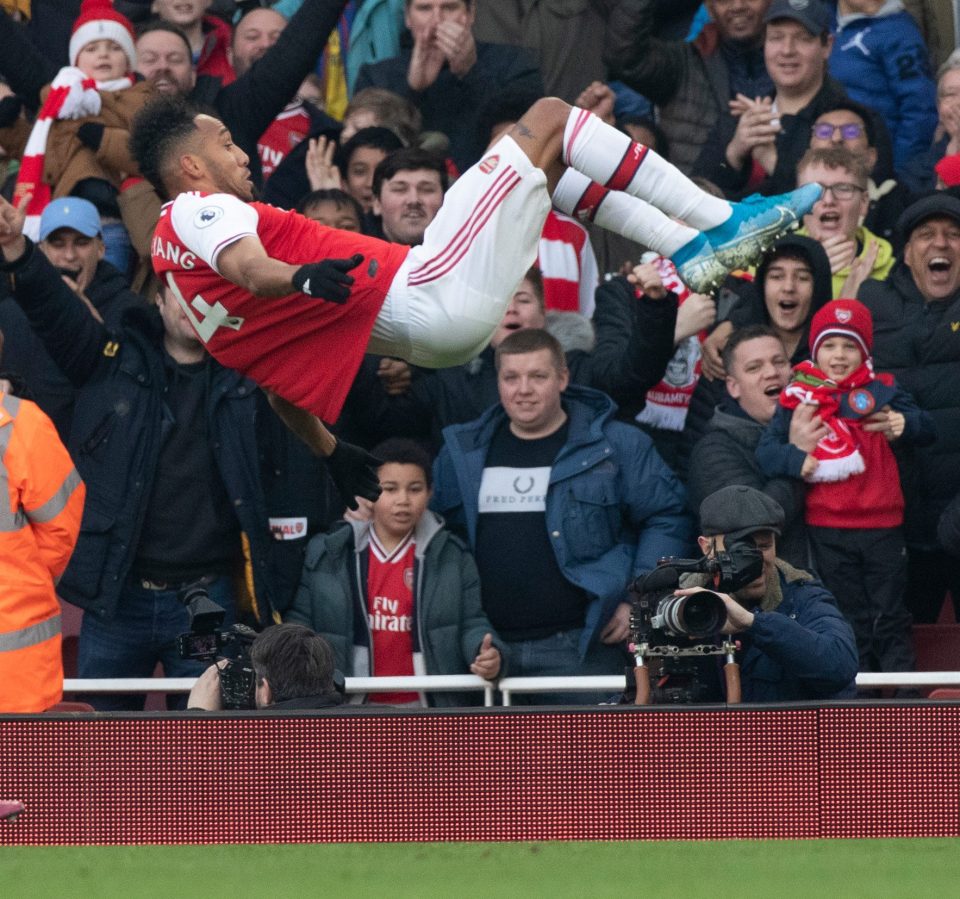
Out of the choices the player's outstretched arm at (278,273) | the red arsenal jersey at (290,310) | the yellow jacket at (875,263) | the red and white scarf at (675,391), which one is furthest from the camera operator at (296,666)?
the yellow jacket at (875,263)

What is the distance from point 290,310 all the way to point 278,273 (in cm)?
59

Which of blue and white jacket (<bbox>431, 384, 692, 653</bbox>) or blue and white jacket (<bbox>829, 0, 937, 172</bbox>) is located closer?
blue and white jacket (<bbox>431, 384, 692, 653</bbox>)

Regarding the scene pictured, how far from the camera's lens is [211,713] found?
19.0 feet

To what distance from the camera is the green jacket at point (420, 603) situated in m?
7.40

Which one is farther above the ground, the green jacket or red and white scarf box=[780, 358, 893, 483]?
red and white scarf box=[780, 358, 893, 483]

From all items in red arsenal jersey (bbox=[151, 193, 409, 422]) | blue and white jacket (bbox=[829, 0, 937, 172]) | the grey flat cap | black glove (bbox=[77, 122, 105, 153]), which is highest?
blue and white jacket (bbox=[829, 0, 937, 172])

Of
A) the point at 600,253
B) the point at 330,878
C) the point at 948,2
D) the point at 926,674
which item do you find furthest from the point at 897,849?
the point at 948,2

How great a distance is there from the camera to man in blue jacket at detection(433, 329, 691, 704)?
743 centimetres

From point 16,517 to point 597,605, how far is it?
2202mm

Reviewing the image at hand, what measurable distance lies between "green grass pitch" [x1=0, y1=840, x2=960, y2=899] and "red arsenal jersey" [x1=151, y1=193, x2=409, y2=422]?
1484 millimetres

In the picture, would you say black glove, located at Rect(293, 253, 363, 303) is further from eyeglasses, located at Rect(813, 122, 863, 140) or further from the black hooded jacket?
eyeglasses, located at Rect(813, 122, 863, 140)

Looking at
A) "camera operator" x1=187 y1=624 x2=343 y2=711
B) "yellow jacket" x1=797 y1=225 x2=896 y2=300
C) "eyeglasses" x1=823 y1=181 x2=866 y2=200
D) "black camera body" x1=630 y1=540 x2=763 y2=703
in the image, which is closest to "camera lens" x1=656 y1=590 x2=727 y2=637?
"black camera body" x1=630 y1=540 x2=763 y2=703

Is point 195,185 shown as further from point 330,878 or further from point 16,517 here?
point 330,878

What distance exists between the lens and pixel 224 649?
20.6 feet
